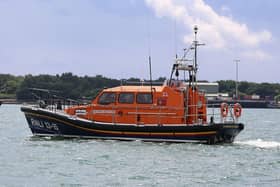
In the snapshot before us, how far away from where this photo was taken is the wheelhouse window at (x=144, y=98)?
2833 cm

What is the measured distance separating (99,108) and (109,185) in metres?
10.7

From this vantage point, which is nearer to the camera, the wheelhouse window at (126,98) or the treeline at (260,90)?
the wheelhouse window at (126,98)

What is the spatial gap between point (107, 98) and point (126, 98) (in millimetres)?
745

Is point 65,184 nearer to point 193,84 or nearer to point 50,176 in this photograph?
point 50,176

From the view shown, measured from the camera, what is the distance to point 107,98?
94.4 ft

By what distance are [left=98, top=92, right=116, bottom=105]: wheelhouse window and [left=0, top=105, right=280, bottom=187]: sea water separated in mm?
1595

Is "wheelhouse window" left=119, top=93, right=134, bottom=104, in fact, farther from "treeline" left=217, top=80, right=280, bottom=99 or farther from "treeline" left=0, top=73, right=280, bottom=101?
"treeline" left=217, top=80, right=280, bottom=99

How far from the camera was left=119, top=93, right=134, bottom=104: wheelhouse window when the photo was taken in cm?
2847

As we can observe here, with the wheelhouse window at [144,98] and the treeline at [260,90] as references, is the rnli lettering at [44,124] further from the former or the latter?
the treeline at [260,90]

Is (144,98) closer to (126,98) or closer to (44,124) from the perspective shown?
(126,98)

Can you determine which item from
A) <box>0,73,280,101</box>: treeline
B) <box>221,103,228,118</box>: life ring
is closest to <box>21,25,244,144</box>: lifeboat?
<box>221,103,228,118</box>: life ring

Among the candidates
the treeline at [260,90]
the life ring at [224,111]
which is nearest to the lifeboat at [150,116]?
the life ring at [224,111]

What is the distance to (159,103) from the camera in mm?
28297

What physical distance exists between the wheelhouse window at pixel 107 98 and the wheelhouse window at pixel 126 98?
265 mm
